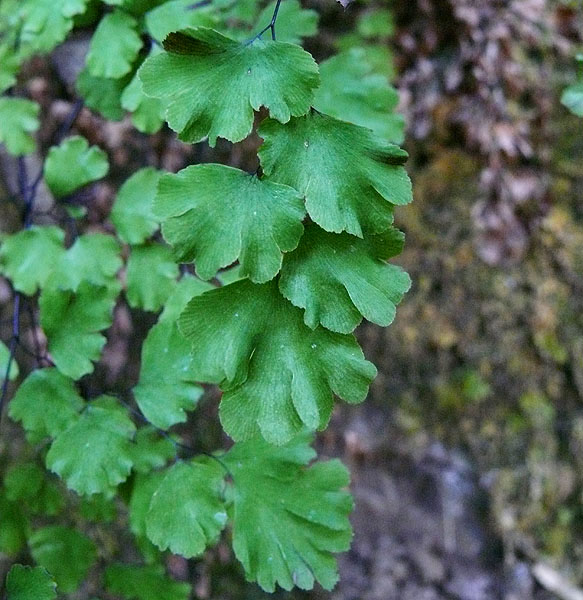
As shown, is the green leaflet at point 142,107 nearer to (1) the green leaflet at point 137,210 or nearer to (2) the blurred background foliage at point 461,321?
(1) the green leaflet at point 137,210

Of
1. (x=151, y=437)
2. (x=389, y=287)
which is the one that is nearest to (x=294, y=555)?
(x=151, y=437)

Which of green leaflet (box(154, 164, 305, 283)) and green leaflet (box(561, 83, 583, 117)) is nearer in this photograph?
green leaflet (box(154, 164, 305, 283))

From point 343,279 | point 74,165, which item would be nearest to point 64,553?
point 74,165

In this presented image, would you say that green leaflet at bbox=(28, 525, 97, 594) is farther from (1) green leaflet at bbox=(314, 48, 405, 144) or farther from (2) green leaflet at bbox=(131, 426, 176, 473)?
(1) green leaflet at bbox=(314, 48, 405, 144)

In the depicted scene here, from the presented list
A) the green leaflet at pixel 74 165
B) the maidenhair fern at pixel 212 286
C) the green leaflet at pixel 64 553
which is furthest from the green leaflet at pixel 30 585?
the green leaflet at pixel 74 165

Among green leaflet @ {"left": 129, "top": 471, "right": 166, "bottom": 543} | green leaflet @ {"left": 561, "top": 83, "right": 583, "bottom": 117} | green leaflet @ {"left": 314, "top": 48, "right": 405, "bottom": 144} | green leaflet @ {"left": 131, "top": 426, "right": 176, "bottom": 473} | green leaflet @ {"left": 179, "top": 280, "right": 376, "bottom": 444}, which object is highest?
green leaflet @ {"left": 561, "top": 83, "right": 583, "bottom": 117}

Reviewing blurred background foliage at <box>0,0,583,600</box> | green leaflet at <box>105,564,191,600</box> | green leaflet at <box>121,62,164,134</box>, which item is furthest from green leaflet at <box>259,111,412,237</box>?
blurred background foliage at <box>0,0,583,600</box>
